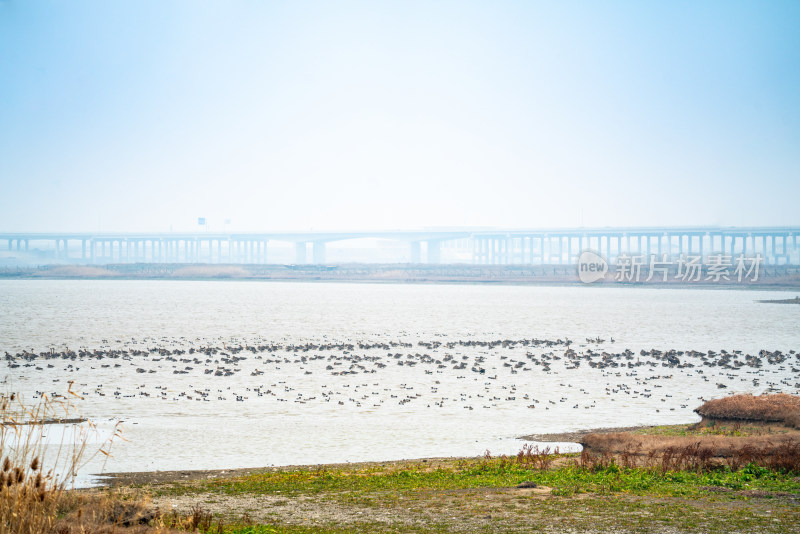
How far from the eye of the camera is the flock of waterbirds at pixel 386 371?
1222 inches

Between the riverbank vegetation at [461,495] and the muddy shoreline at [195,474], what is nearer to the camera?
the riverbank vegetation at [461,495]

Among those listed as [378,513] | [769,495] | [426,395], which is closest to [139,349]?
[426,395]

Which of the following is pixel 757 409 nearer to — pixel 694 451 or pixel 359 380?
pixel 694 451

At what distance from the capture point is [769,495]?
1399 centimetres

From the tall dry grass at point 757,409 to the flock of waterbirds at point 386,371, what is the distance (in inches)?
198

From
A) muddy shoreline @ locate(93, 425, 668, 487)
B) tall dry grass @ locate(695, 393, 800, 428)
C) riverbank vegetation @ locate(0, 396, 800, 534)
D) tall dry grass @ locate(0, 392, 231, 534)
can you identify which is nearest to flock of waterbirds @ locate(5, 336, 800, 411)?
tall dry grass @ locate(695, 393, 800, 428)

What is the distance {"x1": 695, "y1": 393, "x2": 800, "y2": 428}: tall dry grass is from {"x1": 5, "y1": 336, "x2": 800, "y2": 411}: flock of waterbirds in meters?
5.03

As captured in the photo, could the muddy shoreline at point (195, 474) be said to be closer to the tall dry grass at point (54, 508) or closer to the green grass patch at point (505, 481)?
the green grass patch at point (505, 481)

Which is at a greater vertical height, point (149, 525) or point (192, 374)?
point (149, 525)

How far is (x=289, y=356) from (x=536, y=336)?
22.6m

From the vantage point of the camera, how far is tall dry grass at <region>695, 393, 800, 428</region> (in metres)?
23.4

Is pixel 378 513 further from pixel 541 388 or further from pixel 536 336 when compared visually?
pixel 536 336

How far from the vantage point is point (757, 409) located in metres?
24.2

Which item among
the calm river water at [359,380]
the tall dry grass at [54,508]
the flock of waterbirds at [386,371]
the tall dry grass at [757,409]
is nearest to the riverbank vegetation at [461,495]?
the tall dry grass at [54,508]
